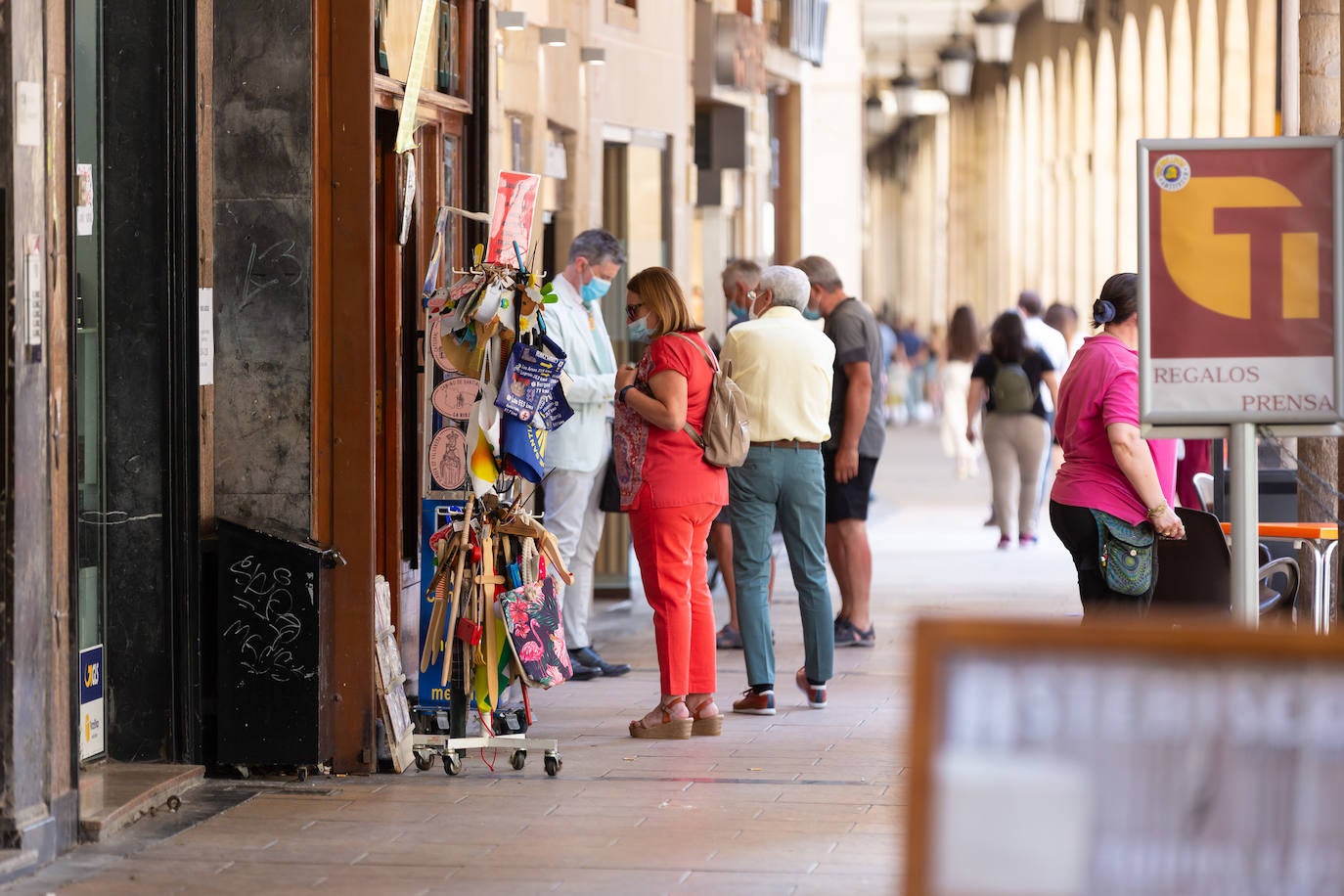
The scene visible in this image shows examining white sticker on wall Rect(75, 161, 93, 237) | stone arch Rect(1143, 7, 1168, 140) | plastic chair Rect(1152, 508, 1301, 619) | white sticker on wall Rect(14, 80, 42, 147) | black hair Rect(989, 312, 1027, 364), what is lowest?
plastic chair Rect(1152, 508, 1301, 619)

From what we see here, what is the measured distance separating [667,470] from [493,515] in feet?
2.52

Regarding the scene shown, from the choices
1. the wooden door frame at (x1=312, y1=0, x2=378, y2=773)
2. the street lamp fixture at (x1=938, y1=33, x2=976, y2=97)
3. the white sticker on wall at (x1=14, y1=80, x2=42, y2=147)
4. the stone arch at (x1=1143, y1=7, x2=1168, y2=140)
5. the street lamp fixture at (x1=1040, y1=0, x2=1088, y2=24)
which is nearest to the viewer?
the white sticker on wall at (x1=14, y1=80, x2=42, y2=147)

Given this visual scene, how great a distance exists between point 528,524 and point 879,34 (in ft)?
105

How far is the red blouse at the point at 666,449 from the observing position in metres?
7.32

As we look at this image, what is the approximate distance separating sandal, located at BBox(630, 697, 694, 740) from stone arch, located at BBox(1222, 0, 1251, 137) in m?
14.0

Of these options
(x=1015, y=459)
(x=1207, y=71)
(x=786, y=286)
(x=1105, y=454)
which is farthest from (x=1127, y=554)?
(x=1207, y=71)

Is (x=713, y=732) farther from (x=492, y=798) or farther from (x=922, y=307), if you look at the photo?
(x=922, y=307)

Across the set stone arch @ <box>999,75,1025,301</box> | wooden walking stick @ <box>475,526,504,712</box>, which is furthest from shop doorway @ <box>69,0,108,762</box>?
stone arch @ <box>999,75,1025,301</box>

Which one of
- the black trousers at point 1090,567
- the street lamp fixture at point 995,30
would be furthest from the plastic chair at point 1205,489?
the street lamp fixture at point 995,30

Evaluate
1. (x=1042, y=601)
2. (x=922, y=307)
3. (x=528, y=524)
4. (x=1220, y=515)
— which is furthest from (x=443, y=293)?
(x=922, y=307)

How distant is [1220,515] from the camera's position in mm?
9016

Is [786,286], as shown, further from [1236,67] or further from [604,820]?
[1236,67]

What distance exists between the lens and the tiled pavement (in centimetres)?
536

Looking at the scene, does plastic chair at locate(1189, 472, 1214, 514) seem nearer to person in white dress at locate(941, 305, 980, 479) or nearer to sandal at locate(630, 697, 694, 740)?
sandal at locate(630, 697, 694, 740)
